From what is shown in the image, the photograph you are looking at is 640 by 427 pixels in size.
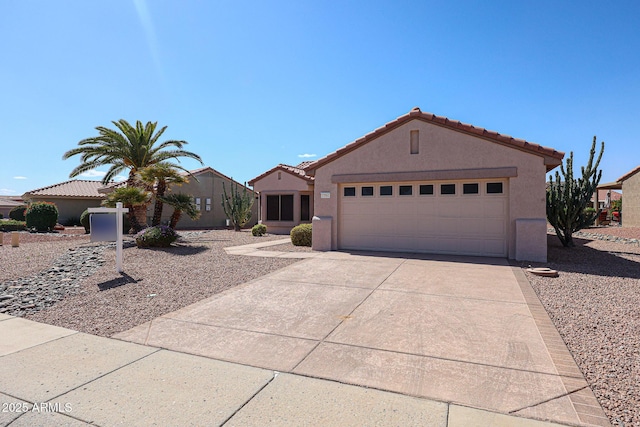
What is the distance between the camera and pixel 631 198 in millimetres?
24984

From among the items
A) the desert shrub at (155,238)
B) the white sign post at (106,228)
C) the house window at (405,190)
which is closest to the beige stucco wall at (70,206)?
the desert shrub at (155,238)

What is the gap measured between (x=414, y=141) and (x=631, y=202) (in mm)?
22665

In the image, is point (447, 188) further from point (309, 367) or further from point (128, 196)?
point (128, 196)

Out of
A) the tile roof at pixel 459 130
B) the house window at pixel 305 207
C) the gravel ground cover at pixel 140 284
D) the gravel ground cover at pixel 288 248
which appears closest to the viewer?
the gravel ground cover at pixel 140 284

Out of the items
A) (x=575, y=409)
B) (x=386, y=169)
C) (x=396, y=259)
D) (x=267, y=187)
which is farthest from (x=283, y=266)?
(x=267, y=187)

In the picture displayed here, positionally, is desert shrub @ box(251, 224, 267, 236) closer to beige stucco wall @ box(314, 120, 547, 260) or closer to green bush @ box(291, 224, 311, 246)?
green bush @ box(291, 224, 311, 246)

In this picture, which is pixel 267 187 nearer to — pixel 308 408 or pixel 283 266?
pixel 283 266

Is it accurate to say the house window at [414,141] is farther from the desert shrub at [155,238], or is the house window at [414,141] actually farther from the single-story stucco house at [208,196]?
the single-story stucco house at [208,196]

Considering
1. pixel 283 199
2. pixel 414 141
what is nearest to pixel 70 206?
pixel 283 199

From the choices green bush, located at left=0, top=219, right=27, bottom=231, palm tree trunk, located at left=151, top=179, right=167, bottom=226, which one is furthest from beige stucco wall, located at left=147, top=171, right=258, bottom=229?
palm tree trunk, located at left=151, top=179, right=167, bottom=226

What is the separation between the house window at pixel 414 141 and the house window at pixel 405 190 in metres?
1.24

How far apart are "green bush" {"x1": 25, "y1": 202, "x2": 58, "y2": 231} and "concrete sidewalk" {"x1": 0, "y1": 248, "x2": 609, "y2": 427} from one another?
72.0ft

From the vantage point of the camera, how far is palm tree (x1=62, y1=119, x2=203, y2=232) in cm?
2046

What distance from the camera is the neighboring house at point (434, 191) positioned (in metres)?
10.9
